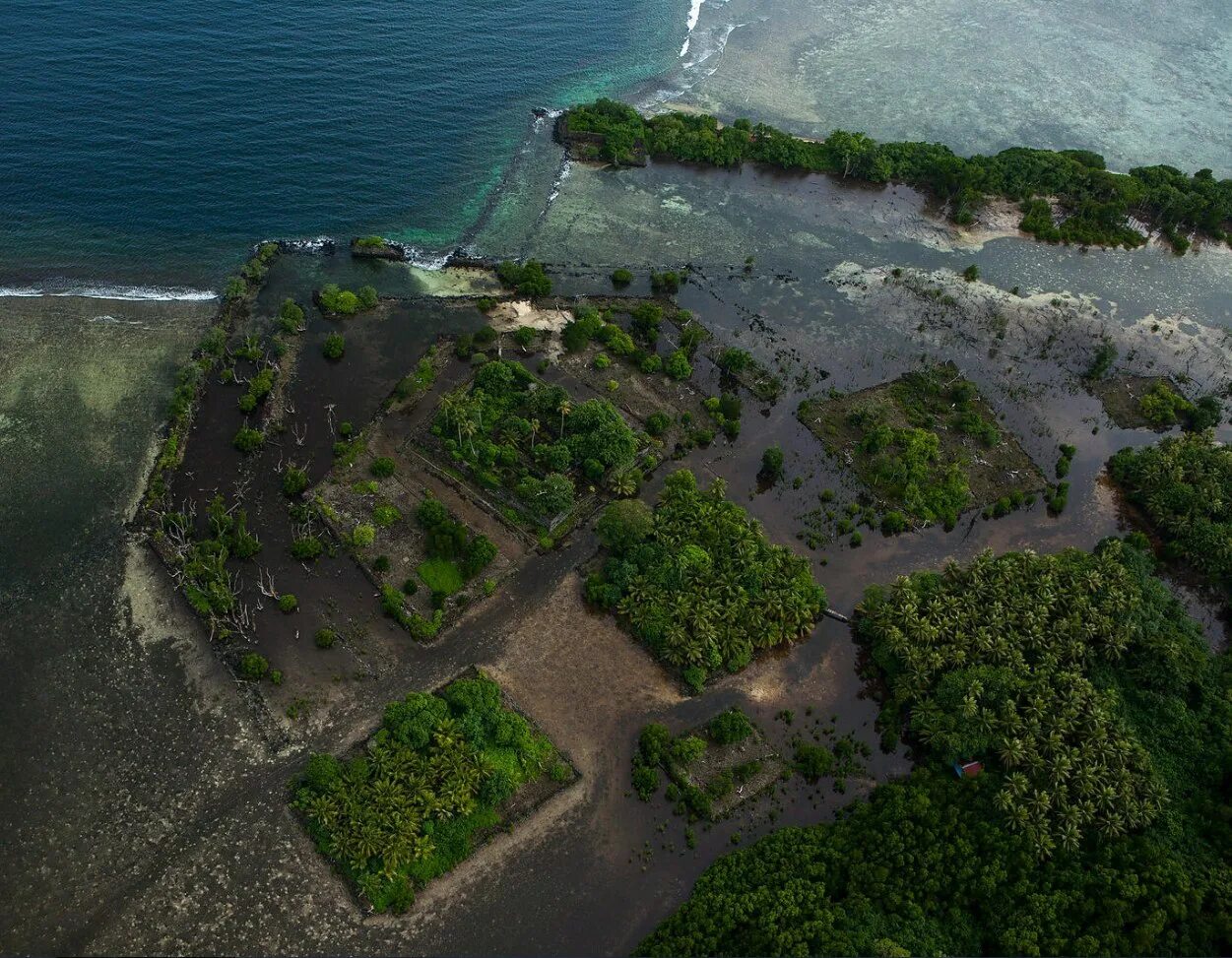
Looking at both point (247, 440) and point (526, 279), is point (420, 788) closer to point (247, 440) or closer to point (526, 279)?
point (247, 440)

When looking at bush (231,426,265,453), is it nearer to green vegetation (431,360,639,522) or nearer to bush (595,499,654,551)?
green vegetation (431,360,639,522)

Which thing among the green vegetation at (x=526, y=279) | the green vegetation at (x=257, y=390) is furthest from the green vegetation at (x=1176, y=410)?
the green vegetation at (x=257, y=390)

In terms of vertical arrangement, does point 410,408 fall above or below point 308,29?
below

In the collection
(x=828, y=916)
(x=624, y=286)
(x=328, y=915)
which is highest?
(x=624, y=286)

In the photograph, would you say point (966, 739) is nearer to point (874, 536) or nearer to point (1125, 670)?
point (1125, 670)

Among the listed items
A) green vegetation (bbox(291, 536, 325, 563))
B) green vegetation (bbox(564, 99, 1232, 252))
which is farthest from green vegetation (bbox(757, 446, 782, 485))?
green vegetation (bbox(564, 99, 1232, 252))

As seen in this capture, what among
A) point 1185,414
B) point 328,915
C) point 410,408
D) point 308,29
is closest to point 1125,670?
point 1185,414

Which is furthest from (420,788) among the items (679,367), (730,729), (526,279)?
(526,279)

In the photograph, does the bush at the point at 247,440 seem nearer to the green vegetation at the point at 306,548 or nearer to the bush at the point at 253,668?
the green vegetation at the point at 306,548
